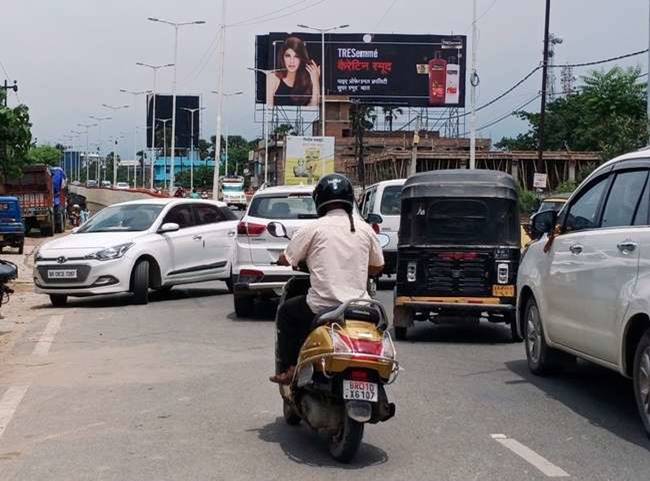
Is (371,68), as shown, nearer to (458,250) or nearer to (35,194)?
(35,194)

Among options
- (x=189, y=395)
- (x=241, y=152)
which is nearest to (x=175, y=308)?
(x=189, y=395)

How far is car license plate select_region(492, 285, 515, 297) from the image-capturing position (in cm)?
1190

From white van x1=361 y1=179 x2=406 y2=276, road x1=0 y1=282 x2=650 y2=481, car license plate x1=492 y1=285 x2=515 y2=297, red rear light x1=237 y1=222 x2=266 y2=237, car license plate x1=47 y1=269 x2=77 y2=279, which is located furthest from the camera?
white van x1=361 y1=179 x2=406 y2=276

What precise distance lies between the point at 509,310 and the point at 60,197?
37437 mm

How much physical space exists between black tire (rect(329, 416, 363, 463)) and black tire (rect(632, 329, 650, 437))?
2142 millimetres

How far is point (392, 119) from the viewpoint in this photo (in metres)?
87.6

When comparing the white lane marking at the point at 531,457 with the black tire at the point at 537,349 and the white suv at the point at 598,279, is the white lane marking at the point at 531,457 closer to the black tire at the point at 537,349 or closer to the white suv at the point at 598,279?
the white suv at the point at 598,279

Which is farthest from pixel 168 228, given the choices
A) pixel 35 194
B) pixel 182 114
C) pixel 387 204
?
pixel 182 114

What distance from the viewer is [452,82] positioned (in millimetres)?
71438

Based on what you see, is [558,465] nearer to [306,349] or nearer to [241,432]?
[306,349]

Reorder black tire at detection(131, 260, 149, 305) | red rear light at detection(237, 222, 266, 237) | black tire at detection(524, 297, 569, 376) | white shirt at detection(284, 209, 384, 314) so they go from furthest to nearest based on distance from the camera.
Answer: black tire at detection(131, 260, 149, 305) < red rear light at detection(237, 222, 266, 237) < black tire at detection(524, 297, 569, 376) < white shirt at detection(284, 209, 384, 314)

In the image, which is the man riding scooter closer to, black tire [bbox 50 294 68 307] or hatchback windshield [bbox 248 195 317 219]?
hatchback windshield [bbox 248 195 317 219]

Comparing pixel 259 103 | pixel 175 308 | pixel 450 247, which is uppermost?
pixel 259 103

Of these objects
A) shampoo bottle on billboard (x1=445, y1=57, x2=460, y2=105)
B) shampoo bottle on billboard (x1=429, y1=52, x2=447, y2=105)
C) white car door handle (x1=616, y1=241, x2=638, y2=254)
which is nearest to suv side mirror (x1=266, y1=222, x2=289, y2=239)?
white car door handle (x1=616, y1=241, x2=638, y2=254)
